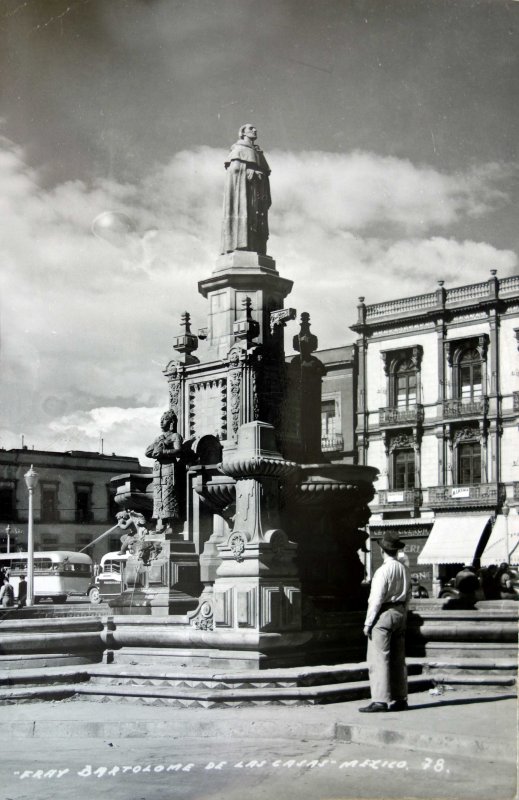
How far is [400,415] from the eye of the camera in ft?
124

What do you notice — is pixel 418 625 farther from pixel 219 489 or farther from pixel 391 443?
pixel 391 443

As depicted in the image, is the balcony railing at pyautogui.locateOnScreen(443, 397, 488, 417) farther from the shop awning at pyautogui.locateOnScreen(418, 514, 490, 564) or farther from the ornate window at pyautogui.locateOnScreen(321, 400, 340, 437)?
the ornate window at pyautogui.locateOnScreen(321, 400, 340, 437)

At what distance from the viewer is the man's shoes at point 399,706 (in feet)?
28.0

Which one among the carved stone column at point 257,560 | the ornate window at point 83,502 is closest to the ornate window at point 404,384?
the ornate window at point 83,502

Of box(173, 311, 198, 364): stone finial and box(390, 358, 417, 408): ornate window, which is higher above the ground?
box(390, 358, 417, 408): ornate window

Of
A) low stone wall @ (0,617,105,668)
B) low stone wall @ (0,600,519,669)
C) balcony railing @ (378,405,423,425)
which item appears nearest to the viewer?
low stone wall @ (0,600,519,669)

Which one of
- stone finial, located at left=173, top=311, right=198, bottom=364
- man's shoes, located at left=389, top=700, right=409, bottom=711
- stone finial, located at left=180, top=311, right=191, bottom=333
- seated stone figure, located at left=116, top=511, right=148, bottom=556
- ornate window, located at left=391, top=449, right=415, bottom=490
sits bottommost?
man's shoes, located at left=389, top=700, right=409, bottom=711

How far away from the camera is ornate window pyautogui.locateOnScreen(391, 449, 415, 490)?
38250 millimetres

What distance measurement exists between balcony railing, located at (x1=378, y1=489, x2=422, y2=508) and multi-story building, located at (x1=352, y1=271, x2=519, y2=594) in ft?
0.12

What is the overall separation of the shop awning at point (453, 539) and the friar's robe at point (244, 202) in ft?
72.8

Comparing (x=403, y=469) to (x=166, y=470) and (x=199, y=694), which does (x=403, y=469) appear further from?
(x=199, y=694)

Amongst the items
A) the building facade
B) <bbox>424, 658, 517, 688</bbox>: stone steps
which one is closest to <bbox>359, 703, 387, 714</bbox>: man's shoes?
<bbox>424, 658, 517, 688</bbox>: stone steps

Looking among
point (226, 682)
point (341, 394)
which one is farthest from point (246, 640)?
point (341, 394)

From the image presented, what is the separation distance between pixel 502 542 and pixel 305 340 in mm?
20572
